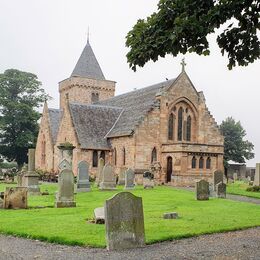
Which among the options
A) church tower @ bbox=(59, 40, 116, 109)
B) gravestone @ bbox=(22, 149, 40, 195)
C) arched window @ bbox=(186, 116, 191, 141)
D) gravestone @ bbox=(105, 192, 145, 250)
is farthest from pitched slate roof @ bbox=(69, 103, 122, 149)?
gravestone @ bbox=(105, 192, 145, 250)

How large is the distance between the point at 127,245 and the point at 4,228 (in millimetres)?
4084

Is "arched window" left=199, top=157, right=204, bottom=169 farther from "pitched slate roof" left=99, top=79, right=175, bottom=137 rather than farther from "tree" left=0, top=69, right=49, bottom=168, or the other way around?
"tree" left=0, top=69, right=49, bottom=168

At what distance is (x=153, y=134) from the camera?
4075 centimetres

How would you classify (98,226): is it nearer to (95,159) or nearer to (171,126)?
(95,159)

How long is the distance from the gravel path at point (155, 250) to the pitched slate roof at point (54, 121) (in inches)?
1568

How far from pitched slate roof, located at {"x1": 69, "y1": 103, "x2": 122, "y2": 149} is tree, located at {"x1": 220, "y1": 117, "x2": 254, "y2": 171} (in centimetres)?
2606

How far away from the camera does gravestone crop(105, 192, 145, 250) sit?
Result: 986cm

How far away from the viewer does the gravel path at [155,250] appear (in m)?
9.20

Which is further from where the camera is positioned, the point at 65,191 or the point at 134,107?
the point at 134,107

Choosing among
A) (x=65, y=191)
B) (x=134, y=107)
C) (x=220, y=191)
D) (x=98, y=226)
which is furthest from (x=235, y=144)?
(x=98, y=226)

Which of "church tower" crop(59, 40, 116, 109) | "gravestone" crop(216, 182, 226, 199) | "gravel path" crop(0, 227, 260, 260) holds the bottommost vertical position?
"gravel path" crop(0, 227, 260, 260)

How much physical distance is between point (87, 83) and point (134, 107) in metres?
21.8

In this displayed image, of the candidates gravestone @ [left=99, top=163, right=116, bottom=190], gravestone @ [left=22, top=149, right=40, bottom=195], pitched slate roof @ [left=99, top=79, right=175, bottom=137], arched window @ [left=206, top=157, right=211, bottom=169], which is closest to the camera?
gravestone @ [left=22, top=149, right=40, bottom=195]

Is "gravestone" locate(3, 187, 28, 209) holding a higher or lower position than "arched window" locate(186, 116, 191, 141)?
lower
